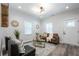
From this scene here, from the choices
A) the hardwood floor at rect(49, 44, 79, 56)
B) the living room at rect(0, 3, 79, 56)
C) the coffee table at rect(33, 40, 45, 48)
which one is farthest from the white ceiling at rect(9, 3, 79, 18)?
the hardwood floor at rect(49, 44, 79, 56)

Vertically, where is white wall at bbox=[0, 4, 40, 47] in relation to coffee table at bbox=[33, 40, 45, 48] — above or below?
above

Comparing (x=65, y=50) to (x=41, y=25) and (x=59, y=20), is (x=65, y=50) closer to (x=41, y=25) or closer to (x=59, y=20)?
(x=59, y=20)

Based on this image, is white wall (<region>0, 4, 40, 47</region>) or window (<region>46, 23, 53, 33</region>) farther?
window (<region>46, 23, 53, 33</region>)

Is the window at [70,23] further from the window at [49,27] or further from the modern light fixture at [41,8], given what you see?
the modern light fixture at [41,8]

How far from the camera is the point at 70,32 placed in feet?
6.33

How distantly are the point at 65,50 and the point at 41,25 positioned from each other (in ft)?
2.90

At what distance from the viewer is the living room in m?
1.85

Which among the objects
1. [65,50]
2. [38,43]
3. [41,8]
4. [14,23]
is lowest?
[65,50]

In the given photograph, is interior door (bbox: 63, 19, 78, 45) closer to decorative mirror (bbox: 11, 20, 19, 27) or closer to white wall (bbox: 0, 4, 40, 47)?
white wall (bbox: 0, 4, 40, 47)

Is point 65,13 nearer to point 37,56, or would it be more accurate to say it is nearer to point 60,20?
point 60,20

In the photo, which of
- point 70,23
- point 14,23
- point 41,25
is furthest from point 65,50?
point 14,23

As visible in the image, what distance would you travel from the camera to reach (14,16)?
1867 mm

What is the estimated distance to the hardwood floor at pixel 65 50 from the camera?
1.88 meters

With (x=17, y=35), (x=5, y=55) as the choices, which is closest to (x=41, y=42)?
(x=17, y=35)
